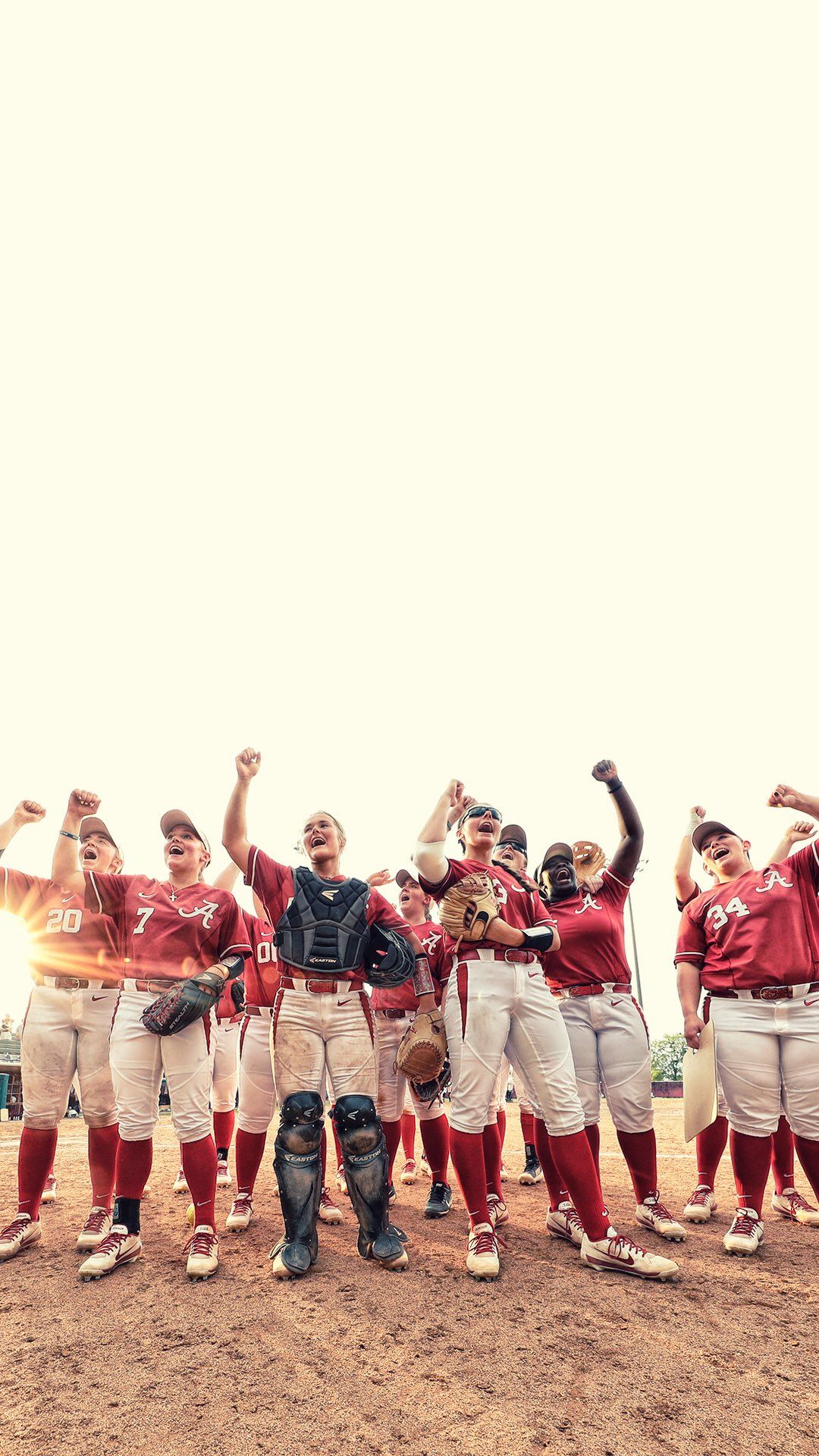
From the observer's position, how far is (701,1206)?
550cm

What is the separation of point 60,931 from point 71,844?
68 centimetres

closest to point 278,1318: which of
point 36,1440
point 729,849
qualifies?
point 36,1440

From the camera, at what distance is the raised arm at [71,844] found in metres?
5.03

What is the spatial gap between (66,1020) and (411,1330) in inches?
110

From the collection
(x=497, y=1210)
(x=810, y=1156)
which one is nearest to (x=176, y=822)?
(x=497, y=1210)

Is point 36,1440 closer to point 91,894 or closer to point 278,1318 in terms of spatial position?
point 278,1318

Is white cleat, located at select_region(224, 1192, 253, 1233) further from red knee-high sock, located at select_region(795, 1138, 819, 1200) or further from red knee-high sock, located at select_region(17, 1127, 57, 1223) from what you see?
red knee-high sock, located at select_region(795, 1138, 819, 1200)

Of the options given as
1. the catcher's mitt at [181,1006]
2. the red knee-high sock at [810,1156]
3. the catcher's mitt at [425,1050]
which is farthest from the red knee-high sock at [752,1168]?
the catcher's mitt at [181,1006]

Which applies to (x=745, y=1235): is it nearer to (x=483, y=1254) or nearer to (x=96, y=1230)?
(x=483, y=1254)

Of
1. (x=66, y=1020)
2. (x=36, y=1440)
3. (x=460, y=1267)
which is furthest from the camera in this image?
(x=66, y=1020)

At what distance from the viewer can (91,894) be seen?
492 centimetres

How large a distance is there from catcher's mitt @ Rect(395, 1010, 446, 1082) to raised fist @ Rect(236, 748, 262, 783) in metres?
1.75

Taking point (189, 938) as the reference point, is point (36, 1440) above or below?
below

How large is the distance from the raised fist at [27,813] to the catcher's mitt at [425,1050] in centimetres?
268
